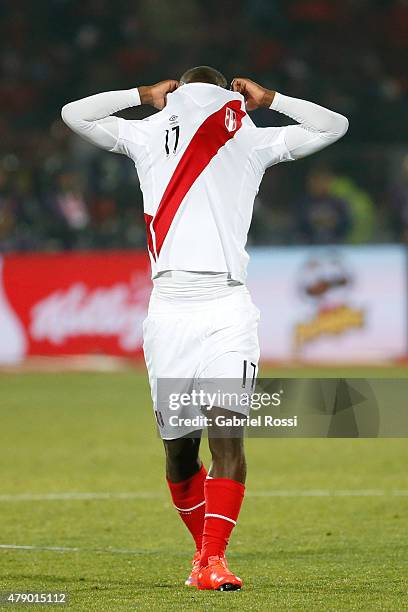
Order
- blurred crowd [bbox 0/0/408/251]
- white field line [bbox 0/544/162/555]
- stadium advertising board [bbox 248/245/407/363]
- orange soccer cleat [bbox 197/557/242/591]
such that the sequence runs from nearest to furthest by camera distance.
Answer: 1. orange soccer cleat [bbox 197/557/242/591]
2. white field line [bbox 0/544/162/555]
3. stadium advertising board [bbox 248/245/407/363]
4. blurred crowd [bbox 0/0/408/251]

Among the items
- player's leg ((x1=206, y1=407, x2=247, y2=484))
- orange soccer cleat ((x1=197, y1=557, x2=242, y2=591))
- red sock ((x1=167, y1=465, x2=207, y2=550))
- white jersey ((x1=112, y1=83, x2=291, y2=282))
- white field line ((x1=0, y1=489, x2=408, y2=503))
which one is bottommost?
white field line ((x1=0, y1=489, x2=408, y2=503))

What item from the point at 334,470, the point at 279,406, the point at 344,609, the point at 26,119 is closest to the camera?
the point at 344,609

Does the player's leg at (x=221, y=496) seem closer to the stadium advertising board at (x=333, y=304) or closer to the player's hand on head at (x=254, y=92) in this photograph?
the player's hand on head at (x=254, y=92)

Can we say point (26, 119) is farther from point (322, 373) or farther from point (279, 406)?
point (279, 406)

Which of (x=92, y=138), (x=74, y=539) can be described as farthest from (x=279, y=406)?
(x=92, y=138)

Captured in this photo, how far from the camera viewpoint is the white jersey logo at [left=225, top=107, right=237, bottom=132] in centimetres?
612

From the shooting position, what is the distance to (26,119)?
2355cm

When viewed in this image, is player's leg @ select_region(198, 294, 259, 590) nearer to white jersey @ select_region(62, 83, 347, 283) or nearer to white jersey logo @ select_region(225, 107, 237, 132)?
white jersey @ select_region(62, 83, 347, 283)

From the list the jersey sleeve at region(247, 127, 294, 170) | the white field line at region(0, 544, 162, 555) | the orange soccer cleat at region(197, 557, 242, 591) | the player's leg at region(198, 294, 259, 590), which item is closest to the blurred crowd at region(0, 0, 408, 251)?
the white field line at region(0, 544, 162, 555)

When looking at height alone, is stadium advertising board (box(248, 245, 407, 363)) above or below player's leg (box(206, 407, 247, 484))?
below

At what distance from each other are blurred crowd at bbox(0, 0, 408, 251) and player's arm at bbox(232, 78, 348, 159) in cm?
1299

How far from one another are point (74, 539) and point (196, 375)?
2123mm

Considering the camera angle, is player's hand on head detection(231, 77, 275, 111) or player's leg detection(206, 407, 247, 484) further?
player's hand on head detection(231, 77, 275, 111)

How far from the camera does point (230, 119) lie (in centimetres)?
613
